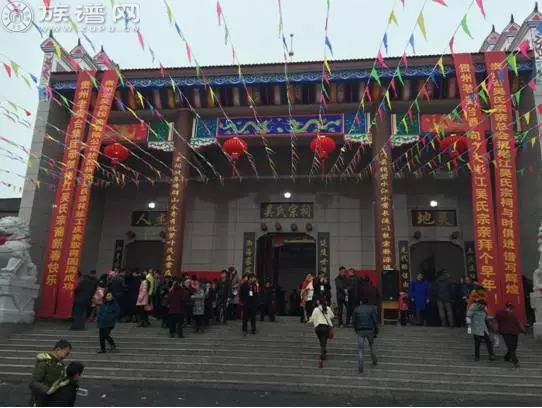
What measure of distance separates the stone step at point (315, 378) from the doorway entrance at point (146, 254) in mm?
8946

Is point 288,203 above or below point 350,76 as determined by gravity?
below

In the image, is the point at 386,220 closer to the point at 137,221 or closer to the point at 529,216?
the point at 529,216

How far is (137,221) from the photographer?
53.2 feet

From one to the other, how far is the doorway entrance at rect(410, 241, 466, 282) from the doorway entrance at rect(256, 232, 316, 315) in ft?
11.7

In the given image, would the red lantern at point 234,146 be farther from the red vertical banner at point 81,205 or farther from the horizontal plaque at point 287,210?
the horizontal plaque at point 287,210

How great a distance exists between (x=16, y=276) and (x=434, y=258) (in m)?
12.6

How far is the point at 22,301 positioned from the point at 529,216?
12.8 metres

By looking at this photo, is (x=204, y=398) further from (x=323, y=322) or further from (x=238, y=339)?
(x=238, y=339)

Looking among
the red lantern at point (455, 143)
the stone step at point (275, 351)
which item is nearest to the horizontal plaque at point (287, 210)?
the red lantern at point (455, 143)

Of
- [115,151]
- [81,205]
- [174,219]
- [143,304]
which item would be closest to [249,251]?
[174,219]

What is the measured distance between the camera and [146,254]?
54.4 ft

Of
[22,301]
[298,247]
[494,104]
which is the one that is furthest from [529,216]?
[22,301]

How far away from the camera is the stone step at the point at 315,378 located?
21.6 feet

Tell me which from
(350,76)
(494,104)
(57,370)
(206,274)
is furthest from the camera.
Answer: (206,274)
